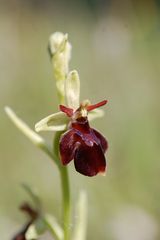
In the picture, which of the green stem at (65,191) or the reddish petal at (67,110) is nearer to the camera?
the reddish petal at (67,110)

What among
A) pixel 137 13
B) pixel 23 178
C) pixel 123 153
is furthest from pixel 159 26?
pixel 23 178

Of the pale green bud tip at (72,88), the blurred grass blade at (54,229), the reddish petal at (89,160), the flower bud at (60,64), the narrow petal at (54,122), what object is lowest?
the blurred grass blade at (54,229)

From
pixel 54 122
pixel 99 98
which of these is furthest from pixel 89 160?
pixel 99 98

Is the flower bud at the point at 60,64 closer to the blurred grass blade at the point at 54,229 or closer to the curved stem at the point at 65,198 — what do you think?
the curved stem at the point at 65,198

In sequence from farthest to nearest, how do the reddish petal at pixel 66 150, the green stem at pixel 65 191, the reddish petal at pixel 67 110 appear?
1. the green stem at pixel 65 191
2. the reddish petal at pixel 67 110
3. the reddish petal at pixel 66 150

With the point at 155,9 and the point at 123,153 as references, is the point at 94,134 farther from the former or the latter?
the point at 155,9

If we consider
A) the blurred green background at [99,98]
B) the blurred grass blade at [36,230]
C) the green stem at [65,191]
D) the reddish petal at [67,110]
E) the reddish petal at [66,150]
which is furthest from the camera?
the blurred green background at [99,98]

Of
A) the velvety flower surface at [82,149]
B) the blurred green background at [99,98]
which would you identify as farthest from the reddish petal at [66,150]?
the blurred green background at [99,98]
